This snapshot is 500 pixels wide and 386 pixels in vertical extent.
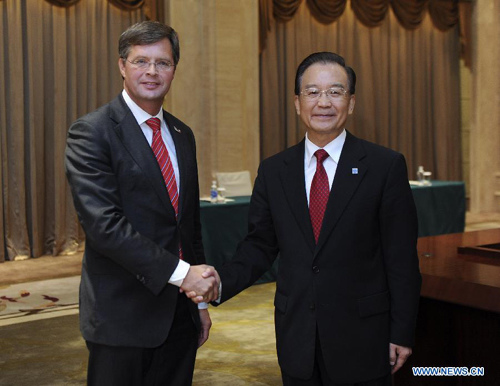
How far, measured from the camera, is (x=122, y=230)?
1.93 meters

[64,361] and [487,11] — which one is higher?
[487,11]

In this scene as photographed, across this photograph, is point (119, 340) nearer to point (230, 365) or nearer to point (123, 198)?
point (123, 198)

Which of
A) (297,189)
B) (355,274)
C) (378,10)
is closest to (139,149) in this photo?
(297,189)

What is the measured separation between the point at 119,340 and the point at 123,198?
43 cm

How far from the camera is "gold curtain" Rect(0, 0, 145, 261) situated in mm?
7594

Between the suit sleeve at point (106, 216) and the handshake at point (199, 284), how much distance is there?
7 cm

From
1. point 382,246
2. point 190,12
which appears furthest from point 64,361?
point 190,12

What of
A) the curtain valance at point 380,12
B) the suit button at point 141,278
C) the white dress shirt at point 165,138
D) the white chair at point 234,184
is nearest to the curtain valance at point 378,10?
the curtain valance at point 380,12

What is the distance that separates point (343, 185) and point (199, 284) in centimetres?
52

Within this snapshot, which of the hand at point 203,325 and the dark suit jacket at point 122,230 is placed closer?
the dark suit jacket at point 122,230

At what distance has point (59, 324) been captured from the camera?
5051 millimetres

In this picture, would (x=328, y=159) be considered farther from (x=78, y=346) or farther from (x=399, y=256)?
(x=78, y=346)

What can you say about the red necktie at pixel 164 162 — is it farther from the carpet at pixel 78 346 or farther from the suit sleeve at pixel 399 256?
the carpet at pixel 78 346

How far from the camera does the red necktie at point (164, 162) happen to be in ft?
6.91
